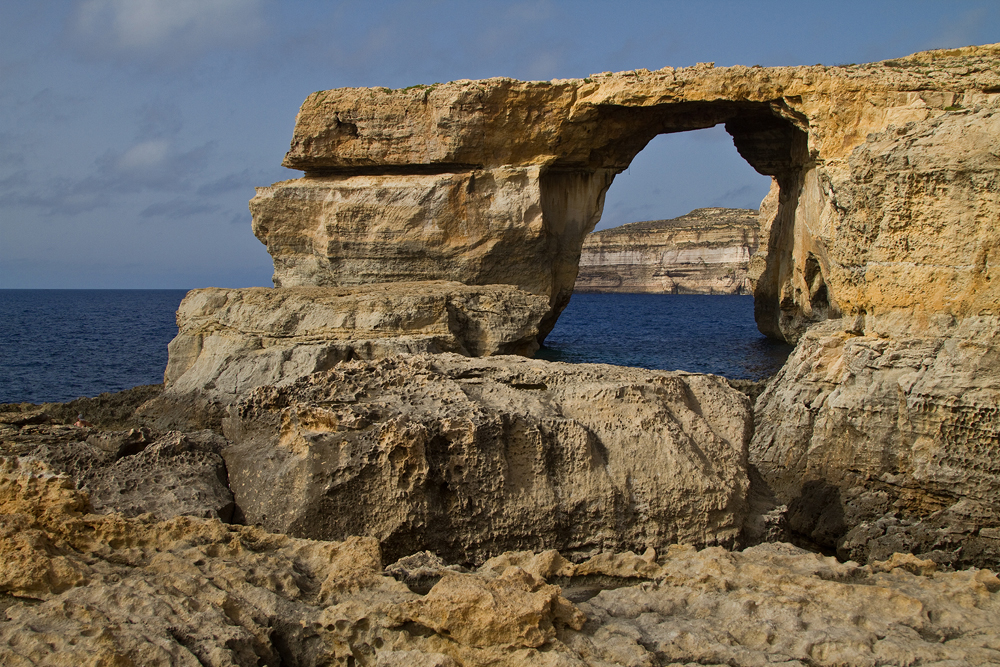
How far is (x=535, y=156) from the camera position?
17.9 m

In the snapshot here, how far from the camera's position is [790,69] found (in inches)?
584

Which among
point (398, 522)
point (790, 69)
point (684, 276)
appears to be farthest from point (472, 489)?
point (684, 276)

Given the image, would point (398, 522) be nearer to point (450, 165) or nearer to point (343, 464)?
point (343, 464)

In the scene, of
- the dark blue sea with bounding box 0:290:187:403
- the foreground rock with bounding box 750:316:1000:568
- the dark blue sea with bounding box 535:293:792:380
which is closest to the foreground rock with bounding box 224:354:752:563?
the foreground rock with bounding box 750:316:1000:568

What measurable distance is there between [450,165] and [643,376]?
39.3ft

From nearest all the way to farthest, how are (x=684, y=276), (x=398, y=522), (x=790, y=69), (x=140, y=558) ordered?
(x=140, y=558) → (x=398, y=522) → (x=790, y=69) → (x=684, y=276)

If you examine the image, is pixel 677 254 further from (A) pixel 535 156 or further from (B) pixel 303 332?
(B) pixel 303 332

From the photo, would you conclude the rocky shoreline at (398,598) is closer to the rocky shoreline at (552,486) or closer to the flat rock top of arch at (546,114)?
the rocky shoreline at (552,486)

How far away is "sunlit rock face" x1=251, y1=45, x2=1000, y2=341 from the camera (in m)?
14.2

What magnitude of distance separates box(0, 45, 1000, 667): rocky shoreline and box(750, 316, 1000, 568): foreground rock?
0.03m

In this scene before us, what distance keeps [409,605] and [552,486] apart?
1.85m

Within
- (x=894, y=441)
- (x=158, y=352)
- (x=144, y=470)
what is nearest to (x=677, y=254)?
(x=158, y=352)

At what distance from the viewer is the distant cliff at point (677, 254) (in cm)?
6562

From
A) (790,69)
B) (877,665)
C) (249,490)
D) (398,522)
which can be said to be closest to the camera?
(877,665)
